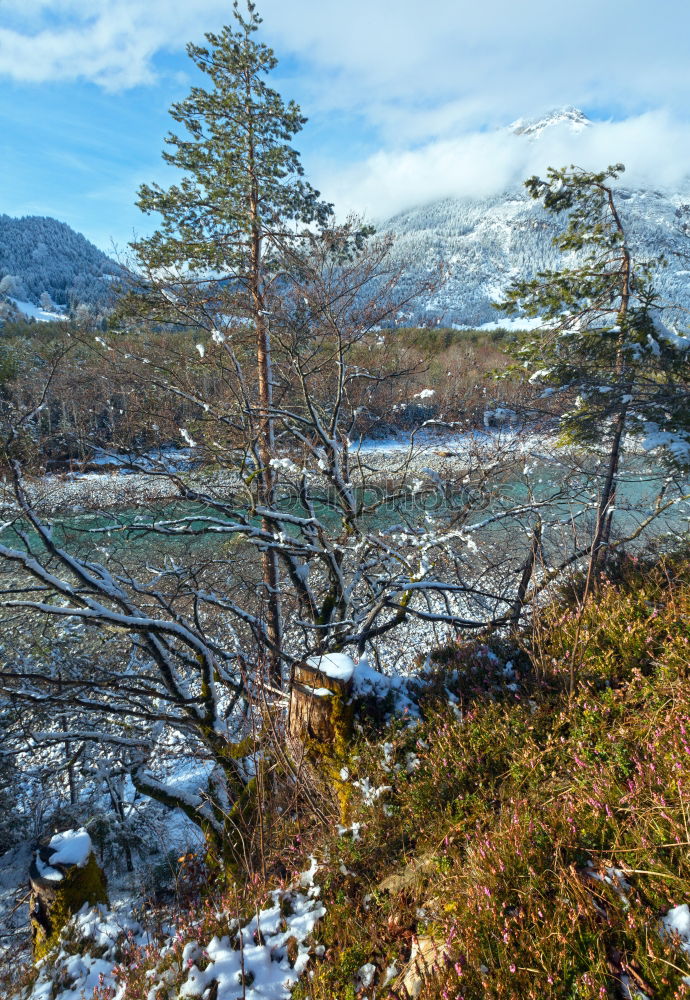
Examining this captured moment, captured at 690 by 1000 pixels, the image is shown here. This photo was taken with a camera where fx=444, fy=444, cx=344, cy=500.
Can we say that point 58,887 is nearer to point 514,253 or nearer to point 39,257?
point 39,257

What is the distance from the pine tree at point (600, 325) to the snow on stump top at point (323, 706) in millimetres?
5952

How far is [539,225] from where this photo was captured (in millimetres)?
8867

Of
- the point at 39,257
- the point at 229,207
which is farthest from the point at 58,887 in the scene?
the point at 39,257

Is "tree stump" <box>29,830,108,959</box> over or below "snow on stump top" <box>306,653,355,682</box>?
below

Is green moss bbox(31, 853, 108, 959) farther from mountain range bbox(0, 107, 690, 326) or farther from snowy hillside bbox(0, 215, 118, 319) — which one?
snowy hillside bbox(0, 215, 118, 319)

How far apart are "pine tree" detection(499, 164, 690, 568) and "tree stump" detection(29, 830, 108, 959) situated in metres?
8.60

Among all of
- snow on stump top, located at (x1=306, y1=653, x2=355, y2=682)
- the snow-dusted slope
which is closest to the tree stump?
snow on stump top, located at (x1=306, y1=653, x2=355, y2=682)

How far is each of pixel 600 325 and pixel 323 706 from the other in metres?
9.00

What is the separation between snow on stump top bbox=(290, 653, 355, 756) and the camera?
4.20 metres

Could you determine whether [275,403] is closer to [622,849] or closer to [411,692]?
[411,692]

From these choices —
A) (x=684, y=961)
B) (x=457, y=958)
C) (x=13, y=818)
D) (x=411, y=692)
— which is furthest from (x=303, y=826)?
(x=13, y=818)

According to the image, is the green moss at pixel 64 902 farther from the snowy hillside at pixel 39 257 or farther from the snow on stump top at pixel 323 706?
the snowy hillside at pixel 39 257

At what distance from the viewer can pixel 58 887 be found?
425 centimetres

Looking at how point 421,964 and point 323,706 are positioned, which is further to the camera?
point 323,706
